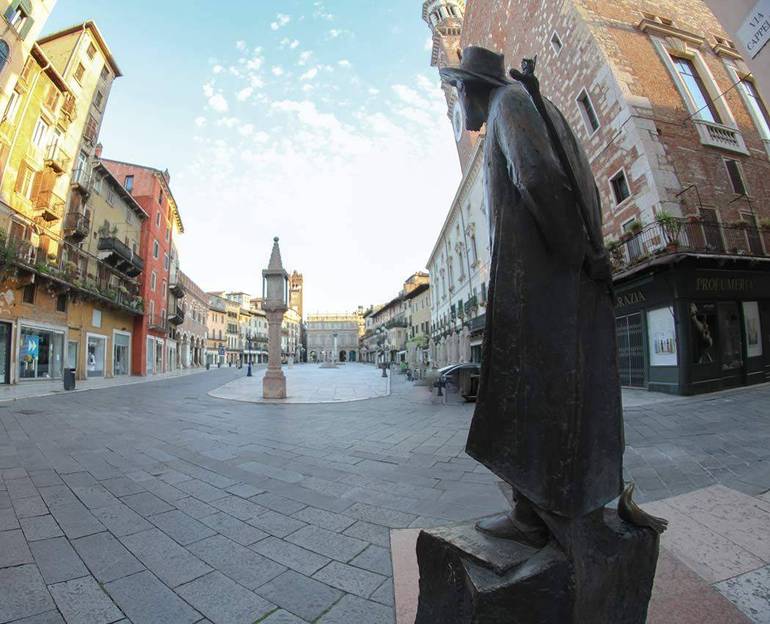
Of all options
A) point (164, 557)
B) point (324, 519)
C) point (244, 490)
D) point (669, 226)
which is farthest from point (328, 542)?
point (669, 226)

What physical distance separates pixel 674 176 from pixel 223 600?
15025 millimetres

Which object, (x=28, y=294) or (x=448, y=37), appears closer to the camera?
(x=28, y=294)

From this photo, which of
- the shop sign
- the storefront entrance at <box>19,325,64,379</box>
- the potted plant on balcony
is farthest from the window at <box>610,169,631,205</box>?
the storefront entrance at <box>19,325,64,379</box>

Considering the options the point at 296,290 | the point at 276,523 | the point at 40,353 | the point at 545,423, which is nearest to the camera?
the point at 545,423

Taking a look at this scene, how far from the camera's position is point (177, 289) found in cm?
3847

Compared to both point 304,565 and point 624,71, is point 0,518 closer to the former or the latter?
point 304,565

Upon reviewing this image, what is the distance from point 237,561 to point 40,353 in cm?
2419

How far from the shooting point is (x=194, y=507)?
9.52 ft

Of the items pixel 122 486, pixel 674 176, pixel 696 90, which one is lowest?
pixel 122 486

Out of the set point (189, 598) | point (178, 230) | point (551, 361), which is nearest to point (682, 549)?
point (551, 361)

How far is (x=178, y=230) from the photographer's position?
42000mm

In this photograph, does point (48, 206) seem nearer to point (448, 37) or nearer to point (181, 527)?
point (181, 527)

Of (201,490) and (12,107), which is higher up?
(12,107)

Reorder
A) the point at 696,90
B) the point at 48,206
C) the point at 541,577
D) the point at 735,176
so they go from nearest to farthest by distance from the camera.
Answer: the point at 541,577 < the point at 735,176 < the point at 696,90 < the point at 48,206
